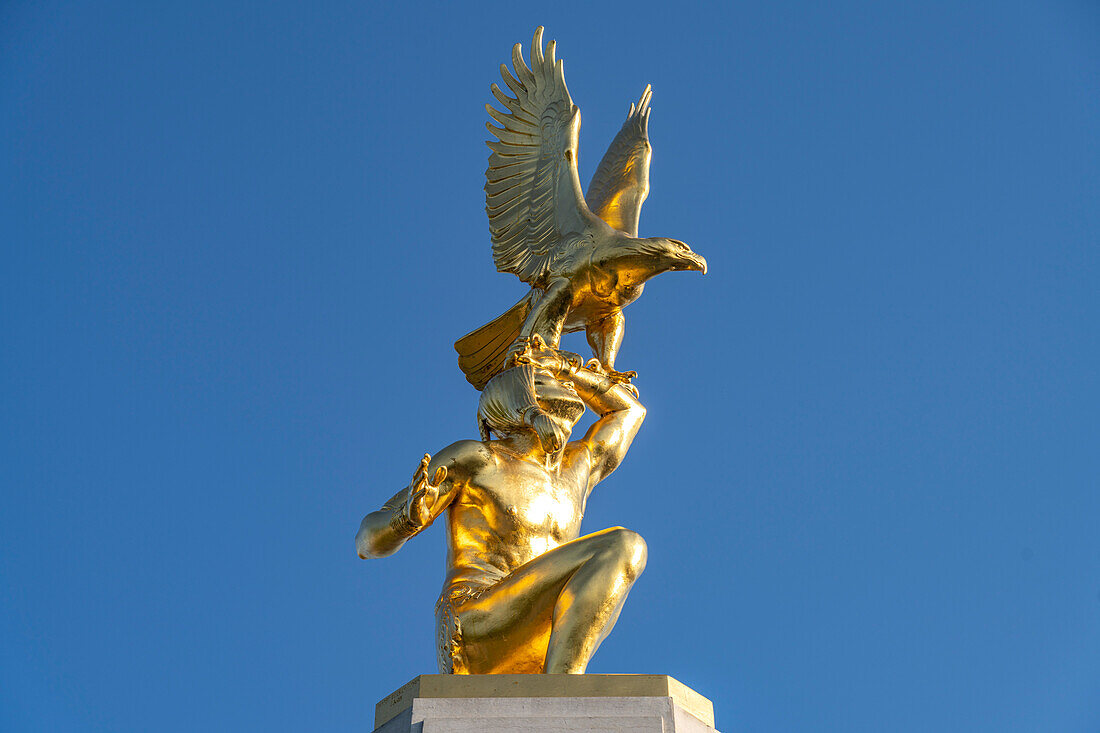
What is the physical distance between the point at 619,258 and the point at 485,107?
1803 mm

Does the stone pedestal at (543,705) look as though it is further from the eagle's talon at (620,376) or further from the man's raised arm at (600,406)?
the eagle's talon at (620,376)

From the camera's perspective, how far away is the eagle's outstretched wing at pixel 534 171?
7492mm

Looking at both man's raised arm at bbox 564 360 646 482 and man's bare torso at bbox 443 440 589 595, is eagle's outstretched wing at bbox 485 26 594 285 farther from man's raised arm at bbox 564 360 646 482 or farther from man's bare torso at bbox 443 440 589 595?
man's bare torso at bbox 443 440 589 595

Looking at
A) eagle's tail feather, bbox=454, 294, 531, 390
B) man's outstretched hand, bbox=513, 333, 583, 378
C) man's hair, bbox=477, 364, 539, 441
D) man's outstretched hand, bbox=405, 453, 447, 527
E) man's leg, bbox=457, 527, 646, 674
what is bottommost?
man's leg, bbox=457, 527, 646, 674

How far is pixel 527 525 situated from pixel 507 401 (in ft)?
2.36

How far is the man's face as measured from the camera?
647cm

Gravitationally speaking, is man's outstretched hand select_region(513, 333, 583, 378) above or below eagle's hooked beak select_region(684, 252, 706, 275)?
below

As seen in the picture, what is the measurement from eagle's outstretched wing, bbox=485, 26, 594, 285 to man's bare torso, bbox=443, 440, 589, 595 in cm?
152

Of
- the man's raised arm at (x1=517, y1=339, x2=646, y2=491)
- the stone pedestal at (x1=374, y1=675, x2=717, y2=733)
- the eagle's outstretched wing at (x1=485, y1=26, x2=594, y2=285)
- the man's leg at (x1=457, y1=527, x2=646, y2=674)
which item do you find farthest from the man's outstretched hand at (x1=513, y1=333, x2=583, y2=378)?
the stone pedestal at (x1=374, y1=675, x2=717, y2=733)

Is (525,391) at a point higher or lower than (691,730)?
higher

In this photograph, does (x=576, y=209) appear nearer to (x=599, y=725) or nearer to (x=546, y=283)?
(x=546, y=283)

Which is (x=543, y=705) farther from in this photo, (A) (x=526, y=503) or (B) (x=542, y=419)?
(B) (x=542, y=419)

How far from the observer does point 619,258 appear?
278 inches

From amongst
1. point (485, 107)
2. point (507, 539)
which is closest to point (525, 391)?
point (507, 539)
